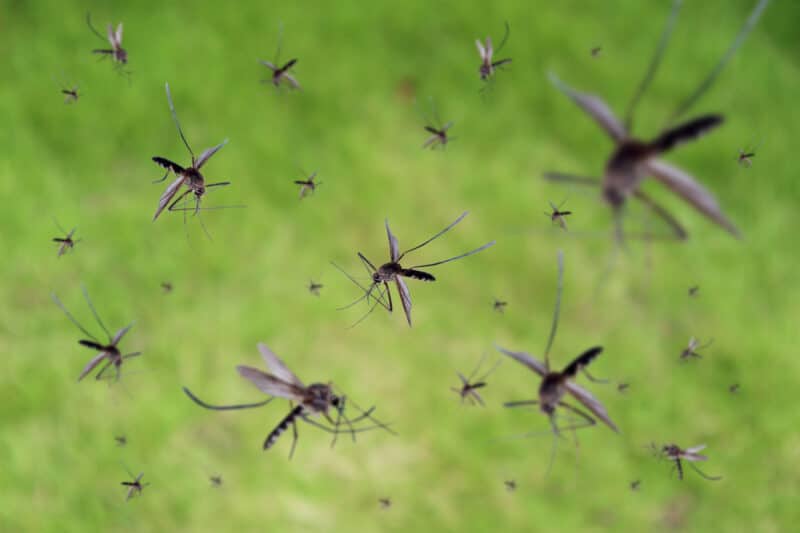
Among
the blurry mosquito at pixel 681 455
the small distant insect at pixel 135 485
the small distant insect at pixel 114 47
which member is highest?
the small distant insect at pixel 114 47

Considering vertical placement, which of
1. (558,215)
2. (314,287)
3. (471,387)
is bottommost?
(471,387)

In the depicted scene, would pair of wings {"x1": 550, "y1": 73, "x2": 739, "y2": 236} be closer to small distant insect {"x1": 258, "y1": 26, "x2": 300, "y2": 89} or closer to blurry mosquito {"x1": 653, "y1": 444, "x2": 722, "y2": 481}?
small distant insect {"x1": 258, "y1": 26, "x2": 300, "y2": 89}

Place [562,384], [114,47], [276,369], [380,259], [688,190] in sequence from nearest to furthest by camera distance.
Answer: [688,190], [562,384], [276,369], [114,47], [380,259]

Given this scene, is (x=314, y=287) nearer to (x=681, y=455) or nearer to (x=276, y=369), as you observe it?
(x=276, y=369)

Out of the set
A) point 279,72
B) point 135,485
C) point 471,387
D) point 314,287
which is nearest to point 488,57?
point 279,72

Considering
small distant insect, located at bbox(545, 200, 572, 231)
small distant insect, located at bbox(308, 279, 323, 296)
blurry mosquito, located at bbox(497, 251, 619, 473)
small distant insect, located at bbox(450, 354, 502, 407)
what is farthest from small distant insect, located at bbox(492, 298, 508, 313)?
small distant insect, located at bbox(308, 279, 323, 296)

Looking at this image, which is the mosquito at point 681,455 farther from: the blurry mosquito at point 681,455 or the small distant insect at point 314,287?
the small distant insect at point 314,287

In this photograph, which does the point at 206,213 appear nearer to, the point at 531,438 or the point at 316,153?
the point at 316,153

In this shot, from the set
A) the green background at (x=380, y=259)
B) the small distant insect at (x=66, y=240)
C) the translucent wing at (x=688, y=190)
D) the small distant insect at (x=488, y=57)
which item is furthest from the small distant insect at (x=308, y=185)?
the translucent wing at (x=688, y=190)
